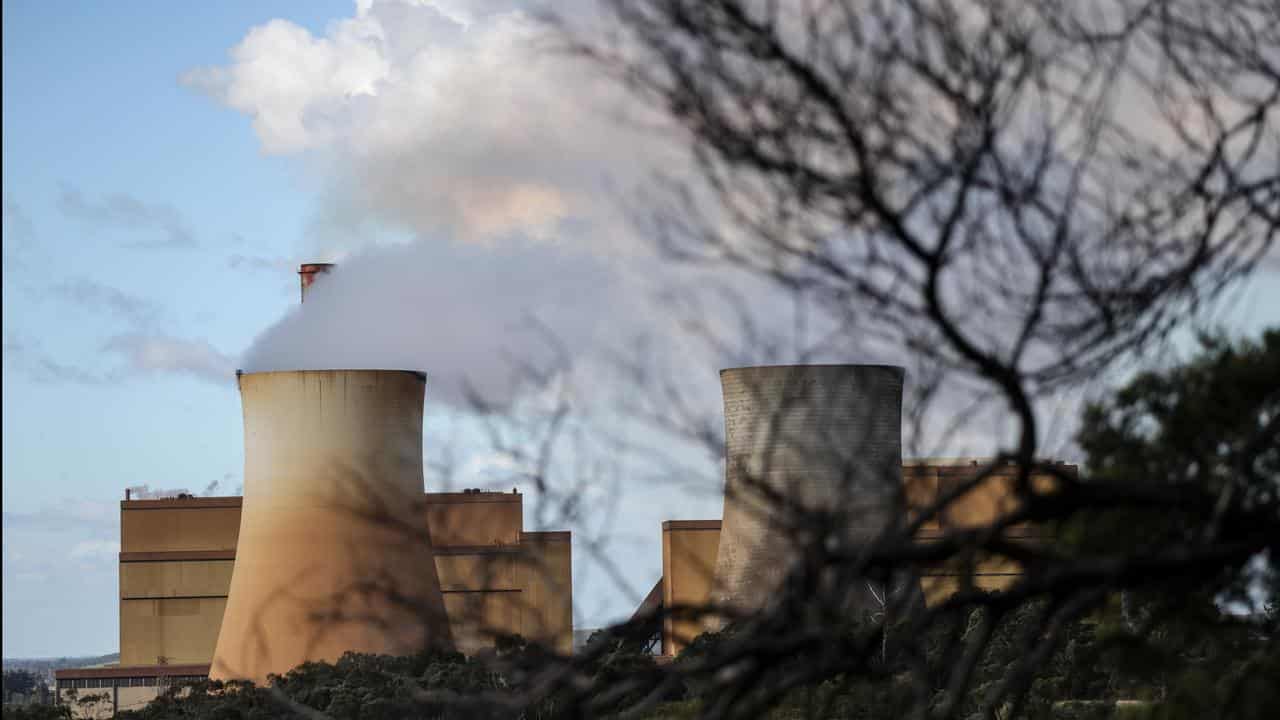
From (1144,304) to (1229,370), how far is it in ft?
0.83

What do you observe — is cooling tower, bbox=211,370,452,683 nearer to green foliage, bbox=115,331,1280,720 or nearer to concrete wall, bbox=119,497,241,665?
concrete wall, bbox=119,497,241,665

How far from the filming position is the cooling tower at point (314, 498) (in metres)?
17.3

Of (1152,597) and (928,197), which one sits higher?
(928,197)

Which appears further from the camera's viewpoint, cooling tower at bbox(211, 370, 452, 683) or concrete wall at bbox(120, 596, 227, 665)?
concrete wall at bbox(120, 596, 227, 665)

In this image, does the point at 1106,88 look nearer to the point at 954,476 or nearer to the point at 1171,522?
the point at 1171,522

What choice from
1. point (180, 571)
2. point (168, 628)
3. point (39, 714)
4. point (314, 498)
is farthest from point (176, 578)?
point (314, 498)

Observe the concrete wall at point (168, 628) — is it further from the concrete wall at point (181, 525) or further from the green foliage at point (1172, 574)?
the green foliage at point (1172, 574)

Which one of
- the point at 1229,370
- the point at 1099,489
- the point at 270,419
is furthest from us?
the point at 270,419

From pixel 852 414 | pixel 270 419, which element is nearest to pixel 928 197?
pixel 270 419

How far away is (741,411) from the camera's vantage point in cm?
1998

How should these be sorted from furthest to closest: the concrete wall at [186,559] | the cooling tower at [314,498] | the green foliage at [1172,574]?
1. the concrete wall at [186,559]
2. the cooling tower at [314,498]
3. the green foliage at [1172,574]

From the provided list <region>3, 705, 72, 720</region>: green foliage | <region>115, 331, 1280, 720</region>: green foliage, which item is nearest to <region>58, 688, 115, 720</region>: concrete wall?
<region>3, 705, 72, 720</region>: green foliage

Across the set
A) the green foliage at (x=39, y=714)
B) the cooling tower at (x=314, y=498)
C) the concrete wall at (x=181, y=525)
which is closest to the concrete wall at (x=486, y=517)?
the concrete wall at (x=181, y=525)

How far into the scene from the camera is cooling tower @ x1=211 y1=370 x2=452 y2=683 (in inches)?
682
